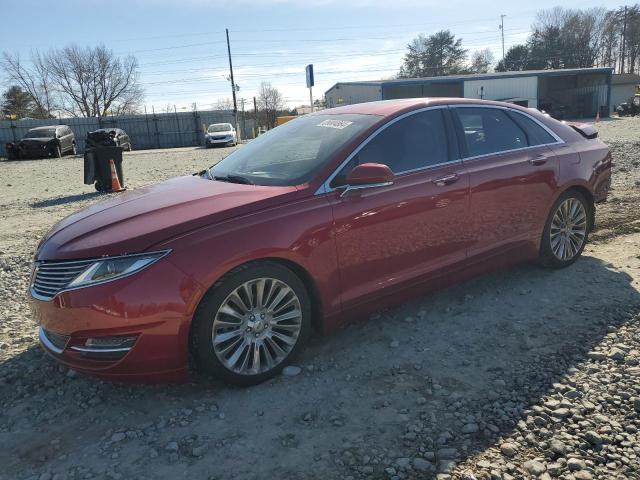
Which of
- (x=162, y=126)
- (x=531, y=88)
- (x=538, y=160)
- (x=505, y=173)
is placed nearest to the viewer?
(x=505, y=173)

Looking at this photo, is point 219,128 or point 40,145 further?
point 219,128

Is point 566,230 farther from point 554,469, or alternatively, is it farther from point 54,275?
point 54,275

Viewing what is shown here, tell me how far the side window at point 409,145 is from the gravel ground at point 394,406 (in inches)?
47.5

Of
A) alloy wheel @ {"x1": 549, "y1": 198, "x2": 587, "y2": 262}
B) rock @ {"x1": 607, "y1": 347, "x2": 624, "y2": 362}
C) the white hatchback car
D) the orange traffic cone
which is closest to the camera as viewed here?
rock @ {"x1": 607, "y1": 347, "x2": 624, "y2": 362}

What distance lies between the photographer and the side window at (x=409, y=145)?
3771 mm

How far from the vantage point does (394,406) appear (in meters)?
3.01

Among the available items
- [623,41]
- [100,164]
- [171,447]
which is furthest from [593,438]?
[623,41]

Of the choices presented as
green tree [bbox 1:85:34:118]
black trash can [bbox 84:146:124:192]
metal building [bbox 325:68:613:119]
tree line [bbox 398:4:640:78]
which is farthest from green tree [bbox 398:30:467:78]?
black trash can [bbox 84:146:124:192]

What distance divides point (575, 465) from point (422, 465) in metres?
0.71

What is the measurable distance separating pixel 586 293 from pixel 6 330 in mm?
4773

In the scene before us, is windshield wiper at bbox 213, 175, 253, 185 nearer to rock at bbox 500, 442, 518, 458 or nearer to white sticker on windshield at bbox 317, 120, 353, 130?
white sticker on windshield at bbox 317, 120, 353, 130

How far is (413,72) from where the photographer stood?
81.9 metres

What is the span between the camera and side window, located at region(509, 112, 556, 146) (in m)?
4.75

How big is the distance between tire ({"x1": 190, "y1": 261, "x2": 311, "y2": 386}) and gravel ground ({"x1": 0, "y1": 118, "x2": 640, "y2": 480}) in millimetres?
158
